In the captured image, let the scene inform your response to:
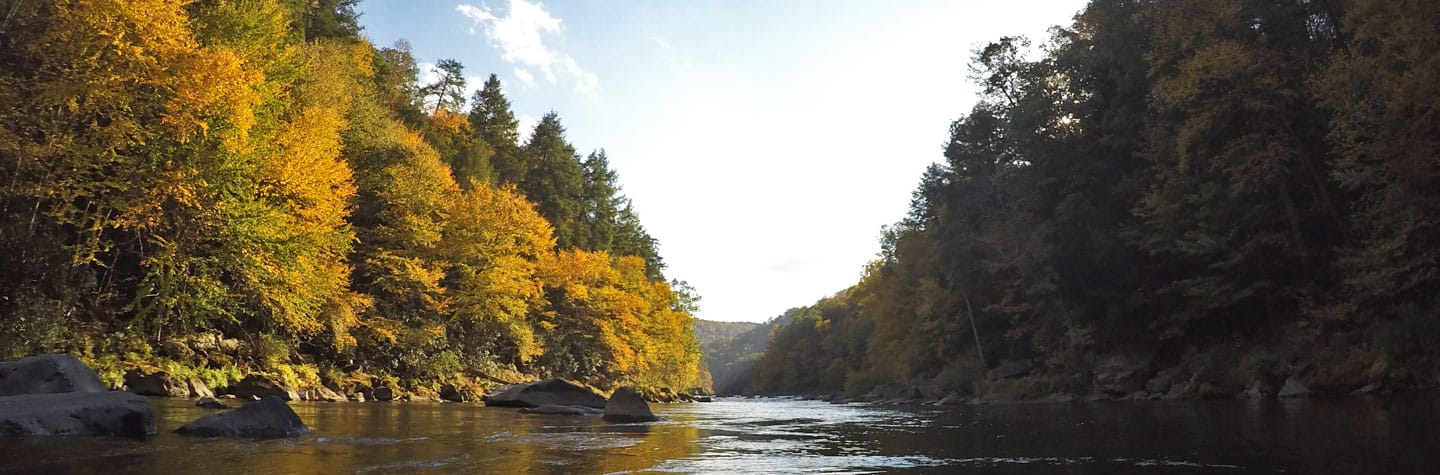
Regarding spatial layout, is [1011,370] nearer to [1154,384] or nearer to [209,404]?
[1154,384]

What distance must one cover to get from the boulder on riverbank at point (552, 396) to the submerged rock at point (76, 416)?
12.3 meters

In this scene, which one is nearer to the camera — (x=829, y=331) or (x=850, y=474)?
(x=850, y=474)

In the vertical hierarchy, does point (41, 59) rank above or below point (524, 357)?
above

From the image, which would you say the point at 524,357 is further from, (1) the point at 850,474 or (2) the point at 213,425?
(1) the point at 850,474

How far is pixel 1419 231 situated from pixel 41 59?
34.4m

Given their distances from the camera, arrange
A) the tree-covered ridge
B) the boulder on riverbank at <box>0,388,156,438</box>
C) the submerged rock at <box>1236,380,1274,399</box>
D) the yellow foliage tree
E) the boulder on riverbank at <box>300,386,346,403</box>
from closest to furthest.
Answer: the boulder on riverbank at <box>0,388,156,438</box>, the tree-covered ridge, the submerged rock at <box>1236,380,1274,399</box>, the boulder on riverbank at <box>300,386,346,403</box>, the yellow foliage tree

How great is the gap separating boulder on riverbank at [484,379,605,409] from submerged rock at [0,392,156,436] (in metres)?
12.3

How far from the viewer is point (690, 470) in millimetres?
6129

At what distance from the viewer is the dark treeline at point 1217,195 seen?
66.9ft

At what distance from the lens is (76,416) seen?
26.7ft

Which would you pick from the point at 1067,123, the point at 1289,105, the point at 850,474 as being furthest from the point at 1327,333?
the point at 850,474

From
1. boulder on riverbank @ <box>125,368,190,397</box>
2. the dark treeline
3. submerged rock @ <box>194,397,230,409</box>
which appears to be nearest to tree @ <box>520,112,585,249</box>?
the dark treeline

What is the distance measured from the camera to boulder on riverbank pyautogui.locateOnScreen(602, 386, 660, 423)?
1490 centimetres

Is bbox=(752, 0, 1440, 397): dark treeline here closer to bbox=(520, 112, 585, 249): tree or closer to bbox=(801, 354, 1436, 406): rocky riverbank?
bbox=(801, 354, 1436, 406): rocky riverbank
